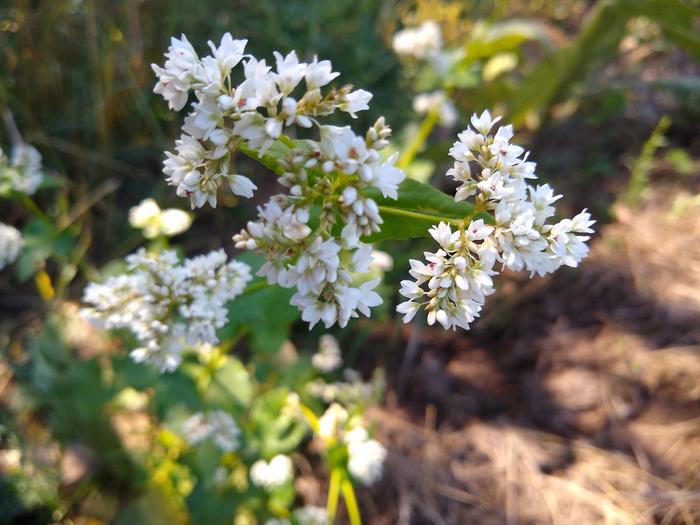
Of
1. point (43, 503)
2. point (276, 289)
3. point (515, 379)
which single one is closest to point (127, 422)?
point (43, 503)

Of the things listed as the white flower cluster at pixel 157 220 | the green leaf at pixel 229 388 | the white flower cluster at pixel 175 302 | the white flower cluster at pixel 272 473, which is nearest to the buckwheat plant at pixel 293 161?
the white flower cluster at pixel 175 302

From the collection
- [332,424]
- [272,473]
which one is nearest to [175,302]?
[332,424]

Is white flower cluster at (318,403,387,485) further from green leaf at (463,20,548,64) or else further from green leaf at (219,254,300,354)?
green leaf at (463,20,548,64)

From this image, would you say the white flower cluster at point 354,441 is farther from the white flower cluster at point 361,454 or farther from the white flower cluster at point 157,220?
the white flower cluster at point 157,220

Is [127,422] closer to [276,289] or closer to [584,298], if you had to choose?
[276,289]

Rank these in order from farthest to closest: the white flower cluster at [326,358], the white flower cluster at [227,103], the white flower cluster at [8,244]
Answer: the white flower cluster at [326,358] → the white flower cluster at [8,244] → the white flower cluster at [227,103]

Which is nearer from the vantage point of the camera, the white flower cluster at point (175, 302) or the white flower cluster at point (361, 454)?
the white flower cluster at point (175, 302)

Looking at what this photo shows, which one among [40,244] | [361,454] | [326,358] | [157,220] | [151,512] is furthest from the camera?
[326,358]

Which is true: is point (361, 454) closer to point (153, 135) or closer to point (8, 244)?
point (8, 244)
